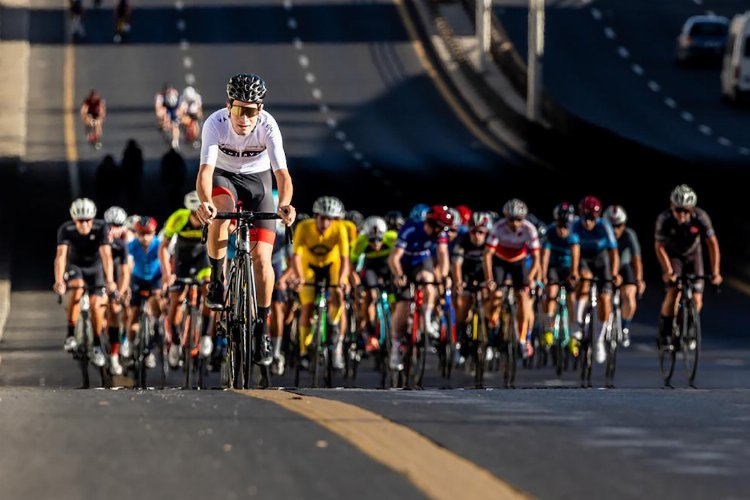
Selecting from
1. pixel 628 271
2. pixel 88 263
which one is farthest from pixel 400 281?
pixel 628 271

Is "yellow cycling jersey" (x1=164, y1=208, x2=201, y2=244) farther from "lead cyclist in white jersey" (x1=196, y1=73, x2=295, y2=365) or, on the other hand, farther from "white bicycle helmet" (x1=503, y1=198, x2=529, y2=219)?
"lead cyclist in white jersey" (x1=196, y1=73, x2=295, y2=365)

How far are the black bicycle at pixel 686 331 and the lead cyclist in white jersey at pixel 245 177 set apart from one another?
297 inches

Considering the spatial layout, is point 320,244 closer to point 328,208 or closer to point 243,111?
point 328,208

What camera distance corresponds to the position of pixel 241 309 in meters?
15.4

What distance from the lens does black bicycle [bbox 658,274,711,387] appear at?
73.3 feet

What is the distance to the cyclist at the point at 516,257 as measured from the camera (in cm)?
2494

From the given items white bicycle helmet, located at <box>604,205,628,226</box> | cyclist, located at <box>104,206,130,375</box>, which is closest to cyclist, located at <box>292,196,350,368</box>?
cyclist, located at <box>104,206,130,375</box>

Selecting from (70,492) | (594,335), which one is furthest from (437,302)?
(70,492)

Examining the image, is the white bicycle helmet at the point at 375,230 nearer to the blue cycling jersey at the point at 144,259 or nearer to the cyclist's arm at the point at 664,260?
the blue cycling jersey at the point at 144,259

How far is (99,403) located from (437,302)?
13.0 metres

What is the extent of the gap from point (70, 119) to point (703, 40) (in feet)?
69.0

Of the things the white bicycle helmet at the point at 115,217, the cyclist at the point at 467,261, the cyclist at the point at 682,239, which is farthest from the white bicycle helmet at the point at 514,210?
the white bicycle helmet at the point at 115,217

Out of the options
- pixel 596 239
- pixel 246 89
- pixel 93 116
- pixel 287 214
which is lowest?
pixel 287 214

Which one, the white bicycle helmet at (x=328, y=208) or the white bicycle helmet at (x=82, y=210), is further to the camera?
the white bicycle helmet at (x=82, y=210)
